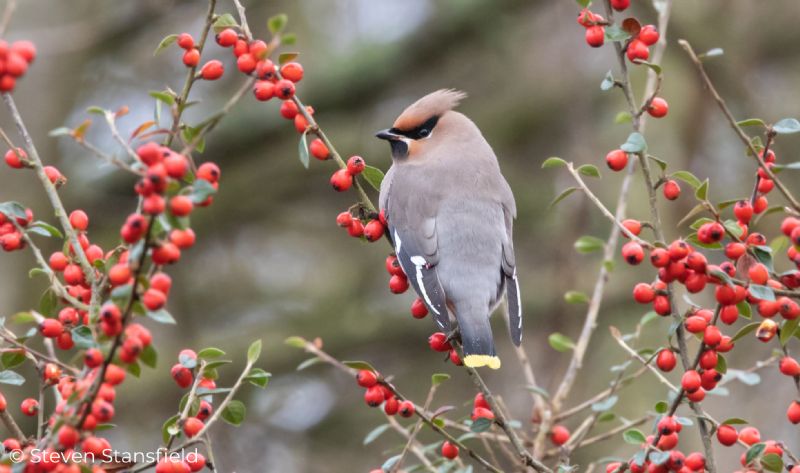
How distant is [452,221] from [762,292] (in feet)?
5.70

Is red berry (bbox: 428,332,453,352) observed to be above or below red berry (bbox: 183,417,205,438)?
below

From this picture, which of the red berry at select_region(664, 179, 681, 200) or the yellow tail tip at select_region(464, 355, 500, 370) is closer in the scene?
the red berry at select_region(664, 179, 681, 200)

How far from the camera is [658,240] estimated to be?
94.7 inches

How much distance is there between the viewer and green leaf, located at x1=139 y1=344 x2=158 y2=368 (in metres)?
1.89

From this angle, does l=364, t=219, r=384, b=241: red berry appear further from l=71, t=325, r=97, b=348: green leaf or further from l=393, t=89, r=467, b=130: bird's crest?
l=71, t=325, r=97, b=348: green leaf

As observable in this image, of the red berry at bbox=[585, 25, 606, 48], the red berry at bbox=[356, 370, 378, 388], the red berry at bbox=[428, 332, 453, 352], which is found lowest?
the red berry at bbox=[428, 332, 453, 352]

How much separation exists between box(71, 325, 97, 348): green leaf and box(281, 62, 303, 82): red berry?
0.90 metres

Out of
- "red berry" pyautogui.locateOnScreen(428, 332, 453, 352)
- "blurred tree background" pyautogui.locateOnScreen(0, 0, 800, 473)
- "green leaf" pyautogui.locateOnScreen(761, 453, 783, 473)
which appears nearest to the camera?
"green leaf" pyautogui.locateOnScreen(761, 453, 783, 473)

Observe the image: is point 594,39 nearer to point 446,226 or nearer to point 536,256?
point 446,226

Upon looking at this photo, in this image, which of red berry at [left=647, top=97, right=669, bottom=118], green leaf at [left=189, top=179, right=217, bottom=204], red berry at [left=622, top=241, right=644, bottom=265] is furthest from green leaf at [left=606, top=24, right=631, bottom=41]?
green leaf at [left=189, top=179, right=217, bottom=204]

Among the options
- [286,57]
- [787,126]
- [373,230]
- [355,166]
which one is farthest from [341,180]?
[787,126]

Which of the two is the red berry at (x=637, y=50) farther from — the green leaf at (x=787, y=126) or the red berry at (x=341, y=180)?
the red berry at (x=341, y=180)

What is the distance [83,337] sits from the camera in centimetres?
203

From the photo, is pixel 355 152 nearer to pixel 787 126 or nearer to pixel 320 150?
pixel 320 150
